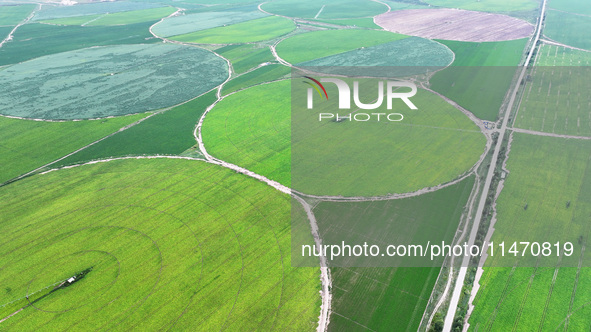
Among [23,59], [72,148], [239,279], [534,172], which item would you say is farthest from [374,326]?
[23,59]

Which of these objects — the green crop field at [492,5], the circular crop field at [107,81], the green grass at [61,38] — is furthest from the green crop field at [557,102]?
the green grass at [61,38]

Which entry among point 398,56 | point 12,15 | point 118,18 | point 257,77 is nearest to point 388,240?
point 257,77

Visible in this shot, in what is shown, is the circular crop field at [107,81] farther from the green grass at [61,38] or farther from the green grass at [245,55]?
the green grass at [61,38]

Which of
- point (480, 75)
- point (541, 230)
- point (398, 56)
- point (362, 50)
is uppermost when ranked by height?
point (362, 50)

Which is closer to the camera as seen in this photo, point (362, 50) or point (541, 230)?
point (541, 230)

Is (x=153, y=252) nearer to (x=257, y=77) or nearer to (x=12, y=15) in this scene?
(x=257, y=77)

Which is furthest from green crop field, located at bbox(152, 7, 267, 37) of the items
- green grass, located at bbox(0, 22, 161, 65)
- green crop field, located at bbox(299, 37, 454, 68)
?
green crop field, located at bbox(299, 37, 454, 68)

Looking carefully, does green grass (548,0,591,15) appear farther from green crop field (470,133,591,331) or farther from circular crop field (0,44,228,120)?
circular crop field (0,44,228,120)
